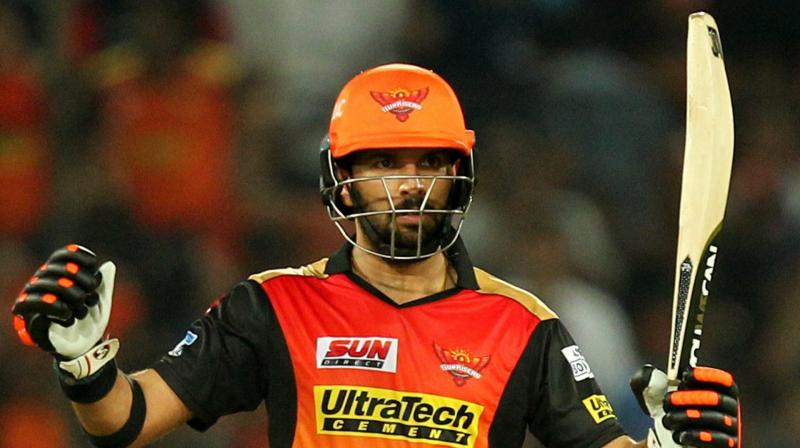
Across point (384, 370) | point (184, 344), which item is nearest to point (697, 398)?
point (384, 370)

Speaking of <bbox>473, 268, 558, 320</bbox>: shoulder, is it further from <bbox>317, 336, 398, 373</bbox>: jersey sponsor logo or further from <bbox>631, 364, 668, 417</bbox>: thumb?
<bbox>631, 364, 668, 417</bbox>: thumb

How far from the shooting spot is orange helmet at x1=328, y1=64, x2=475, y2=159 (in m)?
3.51

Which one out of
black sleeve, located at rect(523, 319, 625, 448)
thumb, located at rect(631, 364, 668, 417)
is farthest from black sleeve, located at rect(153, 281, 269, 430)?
thumb, located at rect(631, 364, 668, 417)

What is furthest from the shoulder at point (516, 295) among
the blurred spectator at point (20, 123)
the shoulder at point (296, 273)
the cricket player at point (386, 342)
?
the blurred spectator at point (20, 123)

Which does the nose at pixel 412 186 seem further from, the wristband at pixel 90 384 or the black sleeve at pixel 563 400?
the wristband at pixel 90 384

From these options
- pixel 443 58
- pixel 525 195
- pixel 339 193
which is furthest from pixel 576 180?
pixel 339 193

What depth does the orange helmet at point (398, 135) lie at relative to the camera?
11.5 feet

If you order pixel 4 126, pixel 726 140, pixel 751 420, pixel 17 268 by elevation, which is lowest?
pixel 751 420

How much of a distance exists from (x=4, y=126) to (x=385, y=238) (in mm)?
2919

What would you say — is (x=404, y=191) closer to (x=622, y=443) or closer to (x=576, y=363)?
(x=576, y=363)

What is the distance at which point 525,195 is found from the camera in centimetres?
607

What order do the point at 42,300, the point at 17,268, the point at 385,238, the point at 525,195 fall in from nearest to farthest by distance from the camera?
the point at 42,300
the point at 385,238
the point at 17,268
the point at 525,195

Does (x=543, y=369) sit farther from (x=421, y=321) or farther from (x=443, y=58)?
(x=443, y=58)

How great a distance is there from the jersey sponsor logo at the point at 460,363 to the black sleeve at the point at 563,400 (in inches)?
4.5
